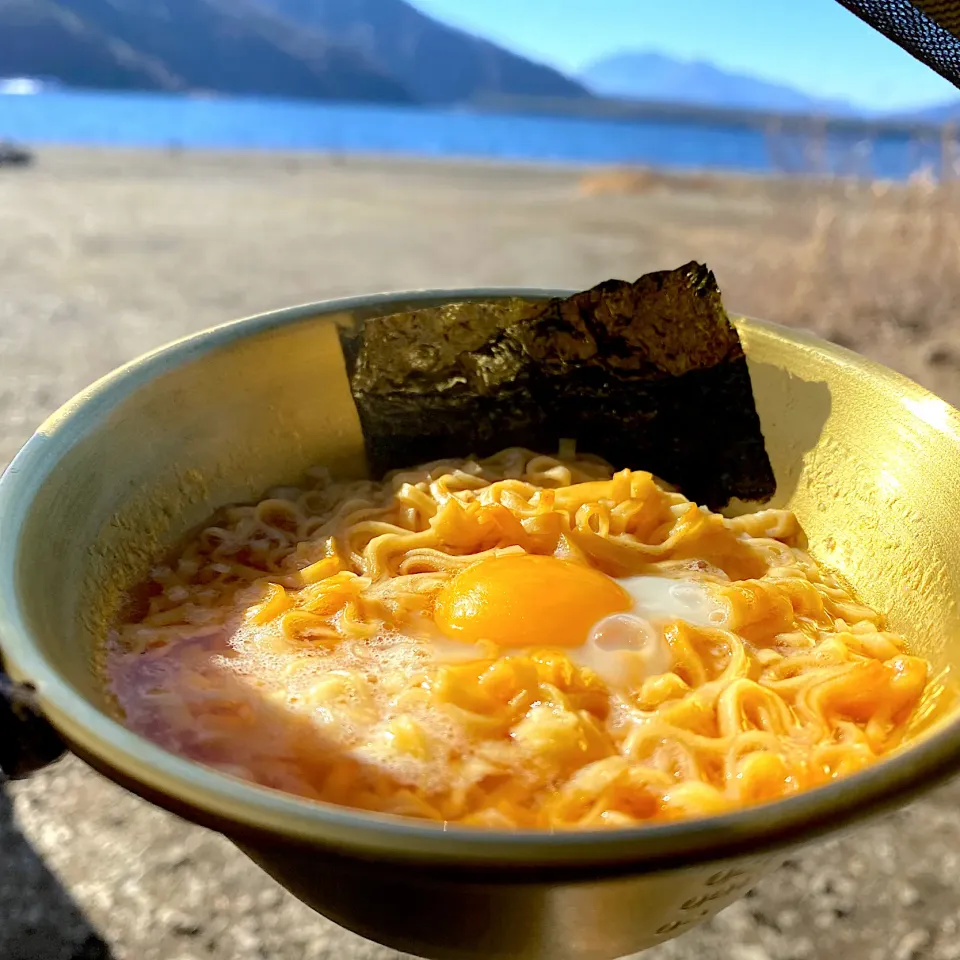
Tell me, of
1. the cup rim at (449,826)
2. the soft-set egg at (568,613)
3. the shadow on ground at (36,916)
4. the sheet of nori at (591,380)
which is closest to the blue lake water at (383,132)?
the sheet of nori at (591,380)

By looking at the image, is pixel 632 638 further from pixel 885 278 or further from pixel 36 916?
pixel 885 278

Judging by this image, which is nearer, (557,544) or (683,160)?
(557,544)

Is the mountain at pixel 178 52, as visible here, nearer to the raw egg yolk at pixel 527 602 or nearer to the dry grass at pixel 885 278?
the dry grass at pixel 885 278

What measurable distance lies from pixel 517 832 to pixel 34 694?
47 cm

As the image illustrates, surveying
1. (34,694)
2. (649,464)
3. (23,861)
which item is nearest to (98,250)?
(23,861)


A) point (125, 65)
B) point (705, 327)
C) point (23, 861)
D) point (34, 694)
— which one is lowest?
point (23, 861)

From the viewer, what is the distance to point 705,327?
172 cm

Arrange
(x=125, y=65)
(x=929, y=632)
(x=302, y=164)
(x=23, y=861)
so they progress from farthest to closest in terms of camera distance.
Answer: (x=125, y=65) < (x=302, y=164) < (x=23, y=861) < (x=929, y=632)

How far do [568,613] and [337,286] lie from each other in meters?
6.91

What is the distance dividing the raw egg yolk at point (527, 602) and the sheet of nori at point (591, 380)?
0.38m

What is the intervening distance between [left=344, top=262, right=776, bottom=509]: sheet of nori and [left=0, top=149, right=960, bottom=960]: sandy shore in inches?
51.1

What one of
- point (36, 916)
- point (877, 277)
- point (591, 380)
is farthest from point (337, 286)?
point (591, 380)

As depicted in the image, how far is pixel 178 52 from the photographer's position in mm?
42781

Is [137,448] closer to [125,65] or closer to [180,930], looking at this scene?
[180,930]
